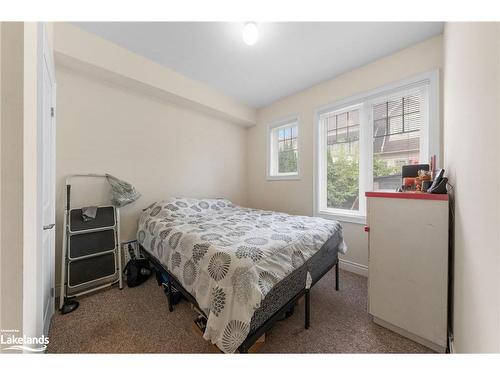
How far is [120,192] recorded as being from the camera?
216 cm

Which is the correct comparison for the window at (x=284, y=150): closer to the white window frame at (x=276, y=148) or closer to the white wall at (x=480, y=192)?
the white window frame at (x=276, y=148)

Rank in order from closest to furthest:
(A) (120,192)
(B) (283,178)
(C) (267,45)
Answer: (C) (267,45) → (A) (120,192) → (B) (283,178)

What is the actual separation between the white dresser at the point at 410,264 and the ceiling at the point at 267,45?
1651 mm

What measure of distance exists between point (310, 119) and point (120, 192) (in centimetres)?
281

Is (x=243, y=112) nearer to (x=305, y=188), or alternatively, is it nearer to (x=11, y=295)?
(x=305, y=188)

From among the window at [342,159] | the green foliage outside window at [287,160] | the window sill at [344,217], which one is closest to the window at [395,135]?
the window at [342,159]

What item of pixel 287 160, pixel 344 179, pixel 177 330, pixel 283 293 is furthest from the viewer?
pixel 287 160

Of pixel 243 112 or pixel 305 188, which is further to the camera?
pixel 243 112

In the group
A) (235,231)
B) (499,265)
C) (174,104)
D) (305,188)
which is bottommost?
(235,231)

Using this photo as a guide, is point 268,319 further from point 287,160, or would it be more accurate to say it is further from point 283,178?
point 287,160

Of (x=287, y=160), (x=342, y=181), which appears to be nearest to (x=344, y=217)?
(x=342, y=181)
